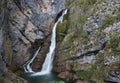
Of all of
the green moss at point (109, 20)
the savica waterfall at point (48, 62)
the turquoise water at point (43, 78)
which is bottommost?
the turquoise water at point (43, 78)

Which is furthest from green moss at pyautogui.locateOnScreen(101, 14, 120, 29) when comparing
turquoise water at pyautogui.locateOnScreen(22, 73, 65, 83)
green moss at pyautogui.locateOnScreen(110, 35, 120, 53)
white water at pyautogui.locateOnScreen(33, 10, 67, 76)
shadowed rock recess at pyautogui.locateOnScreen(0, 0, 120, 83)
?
white water at pyautogui.locateOnScreen(33, 10, 67, 76)

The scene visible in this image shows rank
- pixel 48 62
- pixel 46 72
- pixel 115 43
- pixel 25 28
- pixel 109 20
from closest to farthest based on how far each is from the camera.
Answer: pixel 115 43
pixel 109 20
pixel 46 72
pixel 48 62
pixel 25 28

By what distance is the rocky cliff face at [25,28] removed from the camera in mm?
36531

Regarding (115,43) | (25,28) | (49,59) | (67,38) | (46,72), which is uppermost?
(25,28)

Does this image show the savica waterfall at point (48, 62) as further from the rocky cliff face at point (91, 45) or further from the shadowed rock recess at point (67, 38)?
the rocky cliff face at point (91, 45)

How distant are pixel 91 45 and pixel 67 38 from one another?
230 inches

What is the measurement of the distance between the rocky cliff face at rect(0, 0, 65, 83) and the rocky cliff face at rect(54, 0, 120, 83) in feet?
11.3

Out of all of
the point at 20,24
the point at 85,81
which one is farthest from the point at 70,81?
the point at 20,24

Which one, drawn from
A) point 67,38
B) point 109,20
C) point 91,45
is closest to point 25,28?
point 67,38

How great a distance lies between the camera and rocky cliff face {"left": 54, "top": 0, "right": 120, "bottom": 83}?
99.5 feet

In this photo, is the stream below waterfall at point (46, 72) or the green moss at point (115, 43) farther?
the stream below waterfall at point (46, 72)

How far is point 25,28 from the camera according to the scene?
4000 centimetres

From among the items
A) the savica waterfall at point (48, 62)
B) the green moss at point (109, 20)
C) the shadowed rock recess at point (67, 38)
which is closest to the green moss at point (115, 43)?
the shadowed rock recess at point (67, 38)

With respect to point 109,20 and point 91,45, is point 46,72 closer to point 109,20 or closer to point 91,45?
point 91,45
